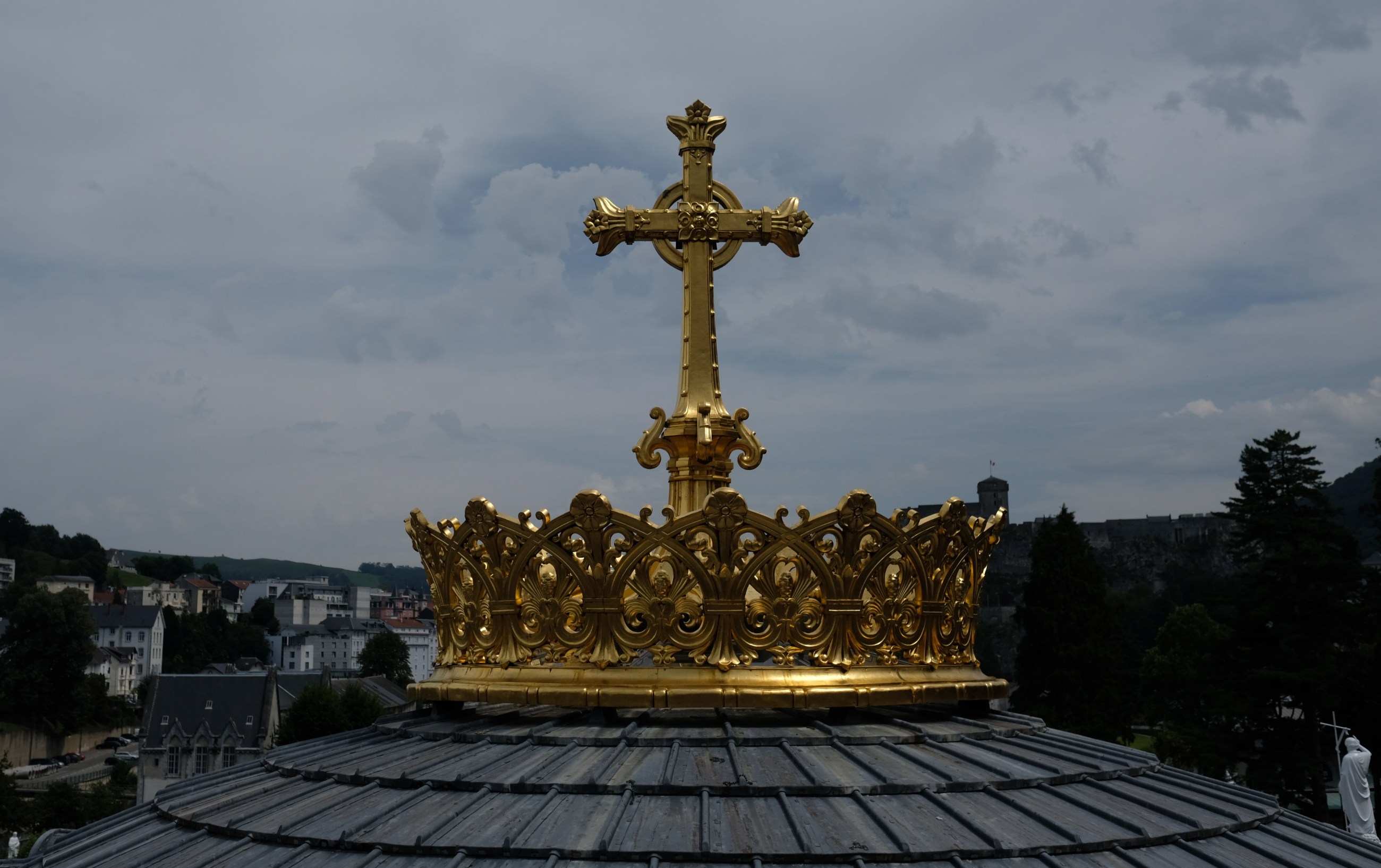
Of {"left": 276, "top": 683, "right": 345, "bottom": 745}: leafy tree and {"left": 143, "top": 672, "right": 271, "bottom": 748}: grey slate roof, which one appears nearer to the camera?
{"left": 276, "top": 683, "right": 345, "bottom": 745}: leafy tree

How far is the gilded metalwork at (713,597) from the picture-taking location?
19.1 ft

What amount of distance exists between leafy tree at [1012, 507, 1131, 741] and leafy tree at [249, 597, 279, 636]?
164 metres

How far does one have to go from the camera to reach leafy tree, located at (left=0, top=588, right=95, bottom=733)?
100 meters

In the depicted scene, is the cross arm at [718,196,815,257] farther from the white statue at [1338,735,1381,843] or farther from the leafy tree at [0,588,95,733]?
the leafy tree at [0,588,95,733]

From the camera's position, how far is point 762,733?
568 cm

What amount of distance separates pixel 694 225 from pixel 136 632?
518 ft

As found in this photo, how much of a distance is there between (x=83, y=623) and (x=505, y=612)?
116 metres

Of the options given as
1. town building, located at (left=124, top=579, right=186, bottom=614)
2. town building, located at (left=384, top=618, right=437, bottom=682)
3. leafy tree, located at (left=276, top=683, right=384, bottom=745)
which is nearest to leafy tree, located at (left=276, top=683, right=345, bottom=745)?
leafy tree, located at (left=276, top=683, right=384, bottom=745)

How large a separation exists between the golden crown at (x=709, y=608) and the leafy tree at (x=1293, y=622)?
120 feet

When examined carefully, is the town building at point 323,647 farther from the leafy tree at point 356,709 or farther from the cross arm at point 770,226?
the cross arm at point 770,226

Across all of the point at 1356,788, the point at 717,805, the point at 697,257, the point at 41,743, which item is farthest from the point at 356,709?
the point at 717,805

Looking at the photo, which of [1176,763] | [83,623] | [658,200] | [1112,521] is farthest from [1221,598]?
[1112,521]

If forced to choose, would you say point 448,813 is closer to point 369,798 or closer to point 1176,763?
point 369,798

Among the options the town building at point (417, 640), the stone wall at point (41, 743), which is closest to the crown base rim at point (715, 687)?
the stone wall at point (41, 743)
